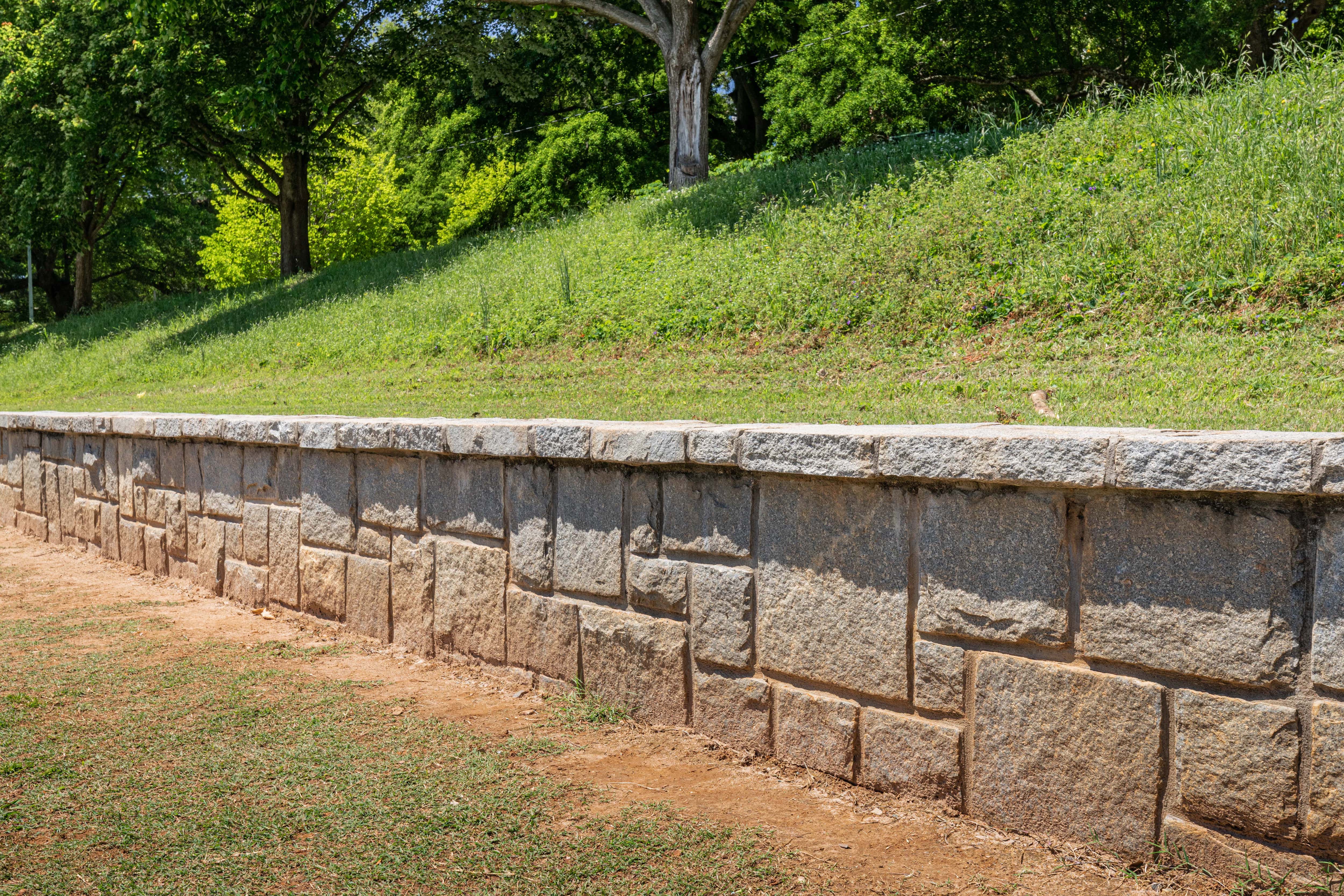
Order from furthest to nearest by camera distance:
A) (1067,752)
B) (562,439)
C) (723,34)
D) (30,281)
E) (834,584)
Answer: (30,281) < (723,34) < (562,439) < (834,584) < (1067,752)

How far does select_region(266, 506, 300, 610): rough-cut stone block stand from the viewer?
6.57 metres

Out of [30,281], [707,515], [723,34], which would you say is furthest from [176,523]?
[30,281]

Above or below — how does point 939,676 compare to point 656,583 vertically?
below

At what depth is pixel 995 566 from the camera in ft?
10.8

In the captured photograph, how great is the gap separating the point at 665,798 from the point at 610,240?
11333mm

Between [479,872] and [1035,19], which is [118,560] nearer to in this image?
A: [479,872]

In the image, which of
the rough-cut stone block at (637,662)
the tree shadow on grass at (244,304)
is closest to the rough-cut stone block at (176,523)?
the rough-cut stone block at (637,662)

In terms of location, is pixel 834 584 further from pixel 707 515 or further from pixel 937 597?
pixel 707 515

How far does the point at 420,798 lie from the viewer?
3824mm

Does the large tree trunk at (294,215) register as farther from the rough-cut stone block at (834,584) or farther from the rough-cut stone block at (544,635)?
the rough-cut stone block at (834,584)

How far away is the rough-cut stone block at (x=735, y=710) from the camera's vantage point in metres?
4.06

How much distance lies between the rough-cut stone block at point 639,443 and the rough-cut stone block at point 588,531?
0.14m

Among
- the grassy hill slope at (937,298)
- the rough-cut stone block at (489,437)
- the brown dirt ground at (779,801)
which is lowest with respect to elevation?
the brown dirt ground at (779,801)

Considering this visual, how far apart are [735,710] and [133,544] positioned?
625cm
